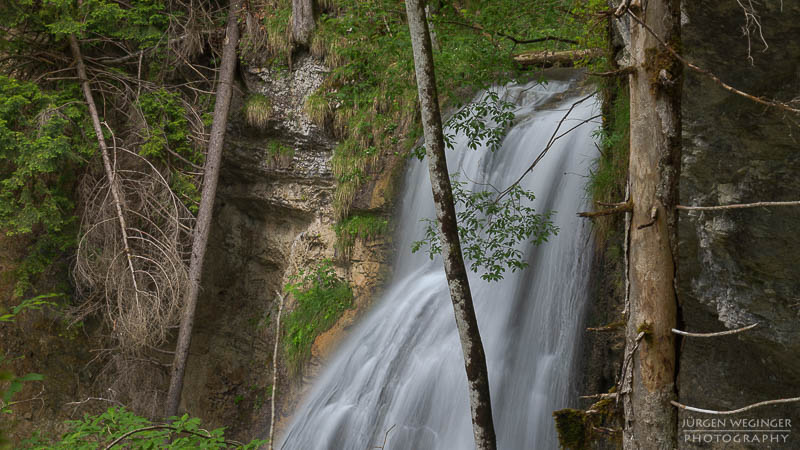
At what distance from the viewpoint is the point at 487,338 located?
721 cm

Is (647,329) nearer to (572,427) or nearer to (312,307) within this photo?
(572,427)

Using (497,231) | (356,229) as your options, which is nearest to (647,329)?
(497,231)

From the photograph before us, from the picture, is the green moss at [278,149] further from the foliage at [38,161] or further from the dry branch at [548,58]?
the dry branch at [548,58]

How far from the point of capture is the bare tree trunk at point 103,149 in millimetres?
8930

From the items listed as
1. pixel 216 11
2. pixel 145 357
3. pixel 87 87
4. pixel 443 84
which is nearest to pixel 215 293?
pixel 145 357

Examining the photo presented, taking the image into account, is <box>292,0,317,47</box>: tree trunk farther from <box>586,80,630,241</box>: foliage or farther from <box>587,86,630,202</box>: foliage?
<box>587,86,630,202</box>: foliage

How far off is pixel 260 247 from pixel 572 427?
8.88 meters

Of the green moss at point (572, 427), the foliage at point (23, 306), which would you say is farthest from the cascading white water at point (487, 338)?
the foliage at point (23, 306)

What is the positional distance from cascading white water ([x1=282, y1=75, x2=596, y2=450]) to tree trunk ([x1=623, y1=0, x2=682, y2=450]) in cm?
315

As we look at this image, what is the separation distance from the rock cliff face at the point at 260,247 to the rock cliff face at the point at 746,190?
246 inches

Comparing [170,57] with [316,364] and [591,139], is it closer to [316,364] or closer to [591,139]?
[316,364]

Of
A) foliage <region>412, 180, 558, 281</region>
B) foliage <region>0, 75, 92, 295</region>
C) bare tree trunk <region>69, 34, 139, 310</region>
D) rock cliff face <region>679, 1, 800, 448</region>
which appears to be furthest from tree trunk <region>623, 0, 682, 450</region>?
foliage <region>0, 75, 92, 295</region>

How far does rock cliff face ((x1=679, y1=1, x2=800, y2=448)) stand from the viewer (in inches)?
145

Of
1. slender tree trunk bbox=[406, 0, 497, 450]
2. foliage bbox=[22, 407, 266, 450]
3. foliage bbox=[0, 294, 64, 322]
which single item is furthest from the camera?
slender tree trunk bbox=[406, 0, 497, 450]
